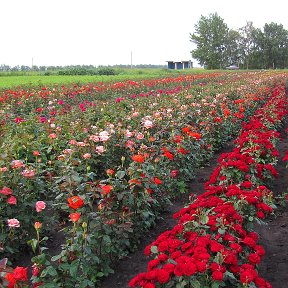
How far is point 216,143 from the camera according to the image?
27.2 feet

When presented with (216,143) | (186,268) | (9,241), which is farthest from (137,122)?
(186,268)

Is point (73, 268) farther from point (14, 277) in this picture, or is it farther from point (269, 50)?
point (269, 50)

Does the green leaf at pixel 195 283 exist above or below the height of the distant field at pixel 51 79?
below

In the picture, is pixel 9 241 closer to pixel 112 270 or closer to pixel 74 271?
pixel 112 270

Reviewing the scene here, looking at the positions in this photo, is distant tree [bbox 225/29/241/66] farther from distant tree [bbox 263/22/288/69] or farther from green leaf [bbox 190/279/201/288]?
green leaf [bbox 190/279/201/288]

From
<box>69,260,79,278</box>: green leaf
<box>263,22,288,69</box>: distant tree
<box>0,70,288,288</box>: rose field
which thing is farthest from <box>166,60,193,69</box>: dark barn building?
<box>69,260,79,278</box>: green leaf

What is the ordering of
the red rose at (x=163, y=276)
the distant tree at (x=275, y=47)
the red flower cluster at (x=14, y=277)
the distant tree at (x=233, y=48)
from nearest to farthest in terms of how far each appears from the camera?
the red flower cluster at (x=14, y=277), the red rose at (x=163, y=276), the distant tree at (x=275, y=47), the distant tree at (x=233, y=48)

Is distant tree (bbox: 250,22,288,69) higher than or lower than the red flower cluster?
higher

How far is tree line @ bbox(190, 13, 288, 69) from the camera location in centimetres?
8288

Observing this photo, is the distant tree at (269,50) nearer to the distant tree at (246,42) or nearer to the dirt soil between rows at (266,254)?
the distant tree at (246,42)

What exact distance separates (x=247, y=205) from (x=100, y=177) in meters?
2.63

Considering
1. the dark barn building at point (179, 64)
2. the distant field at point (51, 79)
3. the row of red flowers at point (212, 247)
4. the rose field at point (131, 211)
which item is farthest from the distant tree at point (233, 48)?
the row of red flowers at point (212, 247)

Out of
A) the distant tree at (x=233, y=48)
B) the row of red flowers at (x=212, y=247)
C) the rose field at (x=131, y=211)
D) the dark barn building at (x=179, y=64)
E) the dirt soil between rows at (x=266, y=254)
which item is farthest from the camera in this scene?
the dark barn building at (x=179, y=64)

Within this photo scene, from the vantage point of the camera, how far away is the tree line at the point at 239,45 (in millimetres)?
82875
